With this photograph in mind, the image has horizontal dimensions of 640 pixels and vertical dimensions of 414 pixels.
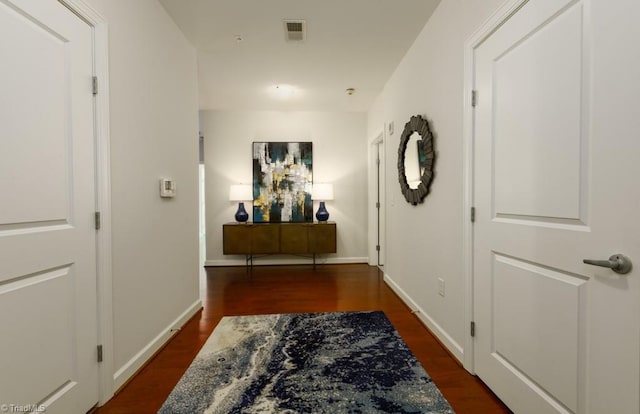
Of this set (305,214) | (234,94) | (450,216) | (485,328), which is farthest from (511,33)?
(305,214)

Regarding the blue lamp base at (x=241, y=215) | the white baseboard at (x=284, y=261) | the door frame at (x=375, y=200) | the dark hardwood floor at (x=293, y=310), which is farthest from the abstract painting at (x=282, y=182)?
the door frame at (x=375, y=200)

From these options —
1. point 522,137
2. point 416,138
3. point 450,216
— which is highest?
point 416,138

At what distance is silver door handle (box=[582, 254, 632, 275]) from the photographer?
0.92 metres

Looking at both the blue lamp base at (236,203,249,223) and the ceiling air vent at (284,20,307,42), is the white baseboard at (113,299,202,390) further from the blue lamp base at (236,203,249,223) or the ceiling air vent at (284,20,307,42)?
the ceiling air vent at (284,20,307,42)

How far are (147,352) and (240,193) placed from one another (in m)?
2.98

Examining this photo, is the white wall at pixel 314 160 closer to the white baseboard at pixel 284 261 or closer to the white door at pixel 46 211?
the white baseboard at pixel 284 261

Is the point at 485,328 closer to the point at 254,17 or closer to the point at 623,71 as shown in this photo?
the point at 623,71

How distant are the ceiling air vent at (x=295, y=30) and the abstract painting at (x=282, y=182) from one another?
2262mm

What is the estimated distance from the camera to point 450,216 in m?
2.05

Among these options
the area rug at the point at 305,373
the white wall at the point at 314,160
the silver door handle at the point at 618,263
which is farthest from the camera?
the white wall at the point at 314,160

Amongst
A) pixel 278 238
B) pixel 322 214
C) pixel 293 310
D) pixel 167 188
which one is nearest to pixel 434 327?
pixel 293 310

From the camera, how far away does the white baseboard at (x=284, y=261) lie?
15.7 feet

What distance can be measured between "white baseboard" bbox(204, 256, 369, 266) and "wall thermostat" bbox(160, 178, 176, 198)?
2669 mm

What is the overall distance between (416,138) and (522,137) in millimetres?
1321
